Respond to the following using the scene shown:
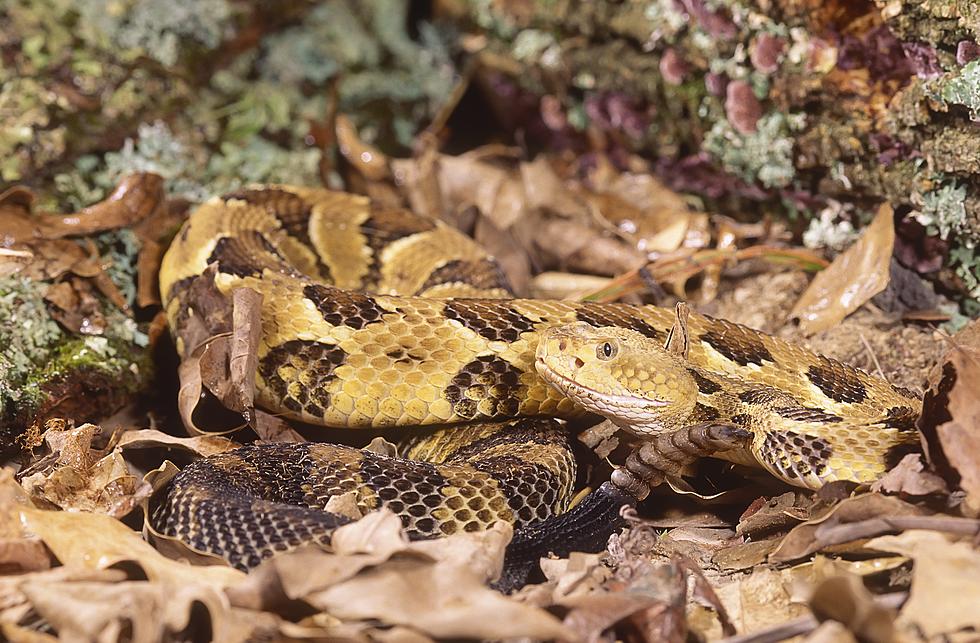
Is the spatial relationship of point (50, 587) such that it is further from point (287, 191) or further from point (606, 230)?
point (606, 230)

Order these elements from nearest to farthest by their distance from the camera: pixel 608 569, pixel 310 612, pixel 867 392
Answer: pixel 310 612, pixel 608 569, pixel 867 392

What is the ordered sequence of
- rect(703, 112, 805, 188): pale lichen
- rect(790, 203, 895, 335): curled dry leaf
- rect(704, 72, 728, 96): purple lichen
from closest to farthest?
rect(790, 203, 895, 335): curled dry leaf < rect(703, 112, 805, 188): pale lichen < rect(704, 72, 728, 96): purple lichen

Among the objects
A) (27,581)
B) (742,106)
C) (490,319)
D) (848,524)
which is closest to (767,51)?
(742,106)

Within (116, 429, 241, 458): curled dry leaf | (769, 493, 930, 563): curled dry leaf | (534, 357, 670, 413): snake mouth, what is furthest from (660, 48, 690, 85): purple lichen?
(116, 429, 241, 458): curled dry leaf

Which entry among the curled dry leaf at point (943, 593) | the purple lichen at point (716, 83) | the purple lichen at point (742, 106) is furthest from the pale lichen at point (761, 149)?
the curled dry leaf at point (943, 593)

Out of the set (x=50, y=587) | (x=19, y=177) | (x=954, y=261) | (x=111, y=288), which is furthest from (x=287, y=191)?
(x=954, y=261)

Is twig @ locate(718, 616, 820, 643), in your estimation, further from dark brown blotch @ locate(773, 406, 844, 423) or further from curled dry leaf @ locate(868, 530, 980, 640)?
dark brown blotch @ locate(773, 406, 844, 423)
